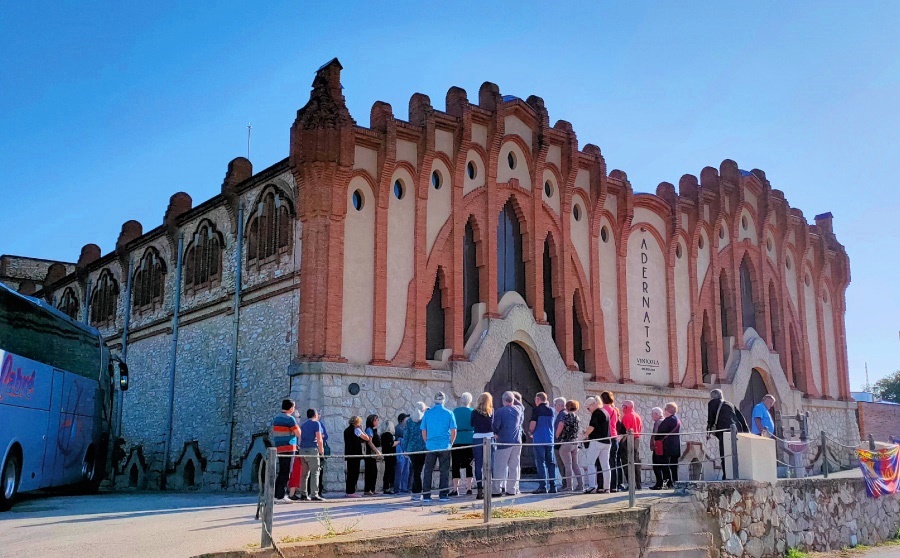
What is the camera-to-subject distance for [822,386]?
29.2m

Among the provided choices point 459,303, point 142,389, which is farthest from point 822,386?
point 142,389

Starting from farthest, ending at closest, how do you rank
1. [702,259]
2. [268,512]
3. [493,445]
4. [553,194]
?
[702,259]
[553,194]
[493,445]
[268,512]

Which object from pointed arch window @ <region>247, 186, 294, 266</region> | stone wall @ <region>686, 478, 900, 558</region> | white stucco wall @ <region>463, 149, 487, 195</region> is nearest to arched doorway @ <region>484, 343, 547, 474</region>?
white stucco wall @ <region>463, 149, 487, 195</region>

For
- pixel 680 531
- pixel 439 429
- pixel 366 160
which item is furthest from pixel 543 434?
pixel 366 160

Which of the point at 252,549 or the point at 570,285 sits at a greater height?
the point at 570,285

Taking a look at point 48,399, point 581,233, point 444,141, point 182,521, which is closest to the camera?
point 182,521

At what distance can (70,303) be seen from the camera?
103 ft

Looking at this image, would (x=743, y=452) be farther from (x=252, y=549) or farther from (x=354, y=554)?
(x=252, y=549)

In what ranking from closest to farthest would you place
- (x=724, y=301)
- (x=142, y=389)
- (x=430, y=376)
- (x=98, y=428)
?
(x=430, y=376) → (x=98, y=428) → (x=142, y=389) → (x=724, y=301)

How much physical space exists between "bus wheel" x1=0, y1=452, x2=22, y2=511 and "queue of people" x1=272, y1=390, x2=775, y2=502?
173 inches

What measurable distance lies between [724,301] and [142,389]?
17282 millimetres

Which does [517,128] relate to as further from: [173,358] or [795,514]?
[795,514]

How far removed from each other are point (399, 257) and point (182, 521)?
30.0 ft

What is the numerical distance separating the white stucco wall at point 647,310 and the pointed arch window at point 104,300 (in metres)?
15.9
